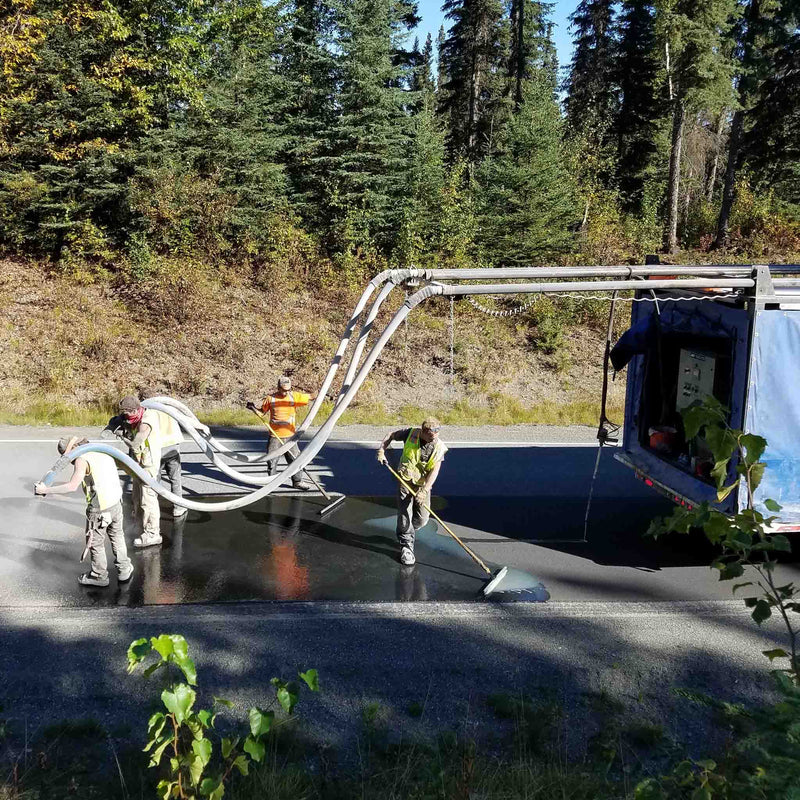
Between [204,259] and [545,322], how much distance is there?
10.3 m

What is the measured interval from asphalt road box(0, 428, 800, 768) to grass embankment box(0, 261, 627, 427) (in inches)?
252

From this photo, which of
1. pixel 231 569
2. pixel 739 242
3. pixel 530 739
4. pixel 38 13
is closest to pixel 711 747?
pixel 530 739

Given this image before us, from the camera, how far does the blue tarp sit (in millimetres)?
7473

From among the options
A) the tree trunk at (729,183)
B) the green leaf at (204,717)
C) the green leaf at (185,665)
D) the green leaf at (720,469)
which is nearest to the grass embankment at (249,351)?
the tree trunk at (729,183)

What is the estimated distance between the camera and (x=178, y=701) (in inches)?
121

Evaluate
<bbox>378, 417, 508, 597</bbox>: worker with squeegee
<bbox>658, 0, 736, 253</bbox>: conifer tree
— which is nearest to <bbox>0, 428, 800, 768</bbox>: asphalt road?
Answer: <bbox>378, 417, 508, 597</bbox>: worker with squeegee

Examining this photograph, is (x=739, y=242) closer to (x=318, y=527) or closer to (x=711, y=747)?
(x=318, y=527)

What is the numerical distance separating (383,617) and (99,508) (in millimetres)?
2963

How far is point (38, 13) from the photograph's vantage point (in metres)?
21.7

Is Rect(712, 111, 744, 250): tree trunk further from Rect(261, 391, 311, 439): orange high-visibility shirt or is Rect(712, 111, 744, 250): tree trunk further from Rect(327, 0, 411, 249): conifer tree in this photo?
Rect(261, 391, 311, 439): orange high-visibility shirt

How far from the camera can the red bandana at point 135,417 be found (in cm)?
829

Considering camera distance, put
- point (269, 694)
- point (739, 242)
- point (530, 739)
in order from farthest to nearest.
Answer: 1. point (739, 242)
2. point (269, 694)
3. point (530, 739)

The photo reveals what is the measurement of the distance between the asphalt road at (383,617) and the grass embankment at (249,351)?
6390mm

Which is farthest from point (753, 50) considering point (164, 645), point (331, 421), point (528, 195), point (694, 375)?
point (164, 645)
